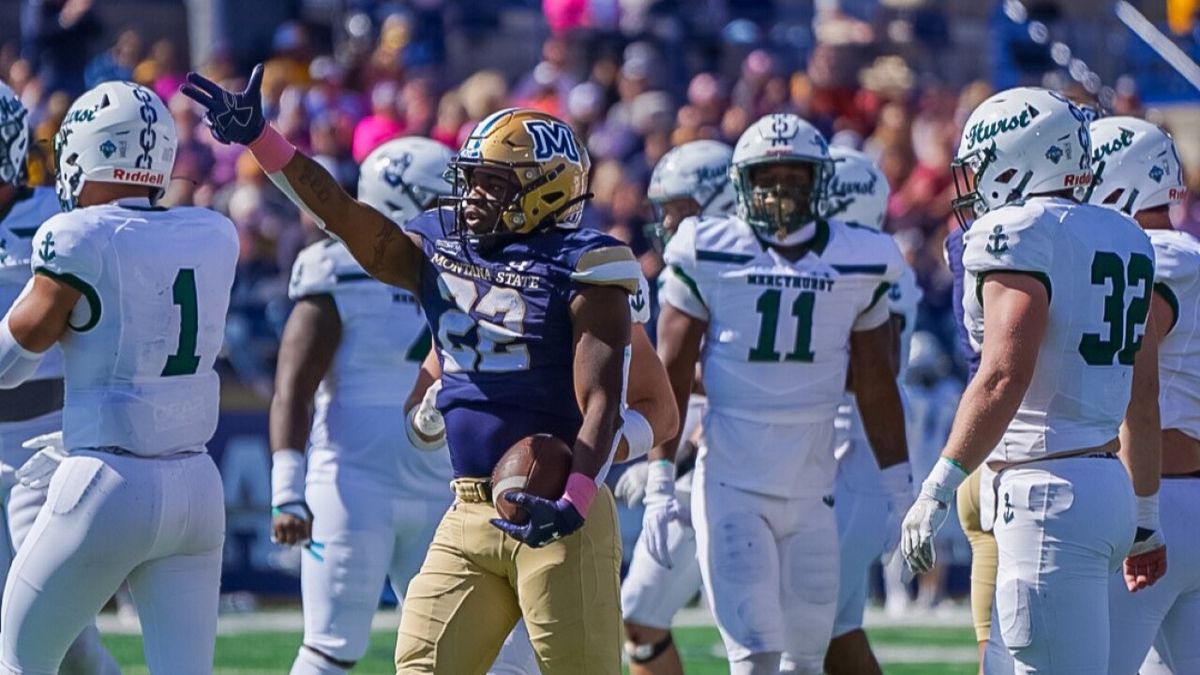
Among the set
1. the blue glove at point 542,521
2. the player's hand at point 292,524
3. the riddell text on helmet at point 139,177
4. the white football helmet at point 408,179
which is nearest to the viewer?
the blue glove at point 542,521

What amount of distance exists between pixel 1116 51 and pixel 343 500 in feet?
32.7

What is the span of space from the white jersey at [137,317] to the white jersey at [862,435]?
2.47m

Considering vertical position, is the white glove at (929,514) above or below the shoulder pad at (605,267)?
below

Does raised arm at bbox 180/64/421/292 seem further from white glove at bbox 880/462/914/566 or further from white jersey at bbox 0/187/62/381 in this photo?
white glove at bbox 880/462/914/566

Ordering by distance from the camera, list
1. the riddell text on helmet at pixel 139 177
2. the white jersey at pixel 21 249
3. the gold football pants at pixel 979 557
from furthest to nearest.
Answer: the white jersey at pixel 21 249
the gold football pants at pixel 979 557
the riddell text on helmet at pixel 139 177

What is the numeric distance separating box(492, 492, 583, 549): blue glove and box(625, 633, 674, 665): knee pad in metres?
2.80

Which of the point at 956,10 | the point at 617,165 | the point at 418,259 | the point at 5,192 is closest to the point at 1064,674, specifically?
the point at 418,259

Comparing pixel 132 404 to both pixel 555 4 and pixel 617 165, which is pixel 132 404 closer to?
pixel 617 165

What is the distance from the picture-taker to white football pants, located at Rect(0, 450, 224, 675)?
554 centimetres

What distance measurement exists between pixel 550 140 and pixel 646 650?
2885 millimetres

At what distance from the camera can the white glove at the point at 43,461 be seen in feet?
19.9

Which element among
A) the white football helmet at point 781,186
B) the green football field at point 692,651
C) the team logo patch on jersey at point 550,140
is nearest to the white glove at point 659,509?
the white football helmet at point 781,186

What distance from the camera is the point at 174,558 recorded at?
5.72 m

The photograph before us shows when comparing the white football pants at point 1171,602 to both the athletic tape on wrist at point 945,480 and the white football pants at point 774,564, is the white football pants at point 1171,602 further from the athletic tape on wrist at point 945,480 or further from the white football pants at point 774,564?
the white football pants at point 774,564
